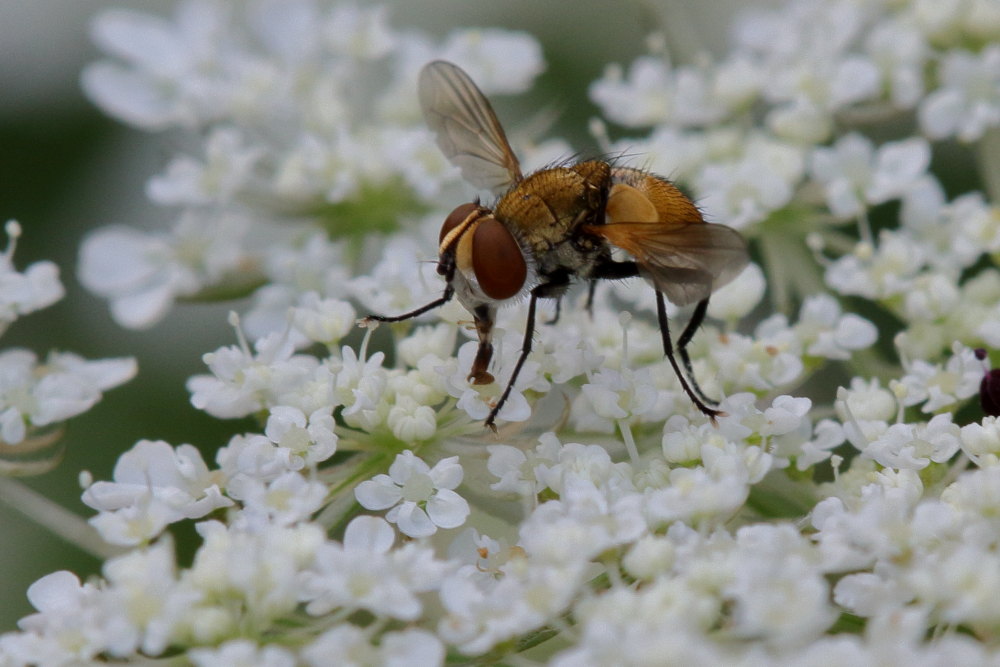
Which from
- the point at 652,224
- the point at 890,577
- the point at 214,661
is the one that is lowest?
the point at 890,577

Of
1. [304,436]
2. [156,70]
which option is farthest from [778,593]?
[156,70]

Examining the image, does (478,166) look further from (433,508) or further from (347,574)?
(347,574)

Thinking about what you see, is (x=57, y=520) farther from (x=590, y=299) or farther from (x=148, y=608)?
(x=590, y=299)

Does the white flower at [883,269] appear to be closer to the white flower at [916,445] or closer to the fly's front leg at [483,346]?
the white flower at [916,445]

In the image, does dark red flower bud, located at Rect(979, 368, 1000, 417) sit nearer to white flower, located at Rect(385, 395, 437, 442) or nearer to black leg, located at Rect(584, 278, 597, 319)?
black leg, located at Rect(584, 278, 597, 319)

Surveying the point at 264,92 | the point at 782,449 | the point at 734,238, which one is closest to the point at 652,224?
the point at 734,238

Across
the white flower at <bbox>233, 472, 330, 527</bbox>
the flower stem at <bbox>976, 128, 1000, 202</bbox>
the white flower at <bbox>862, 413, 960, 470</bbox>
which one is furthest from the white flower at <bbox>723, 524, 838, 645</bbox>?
the flower stem at <bbox>976, 128, 1000, 202</bbox>
